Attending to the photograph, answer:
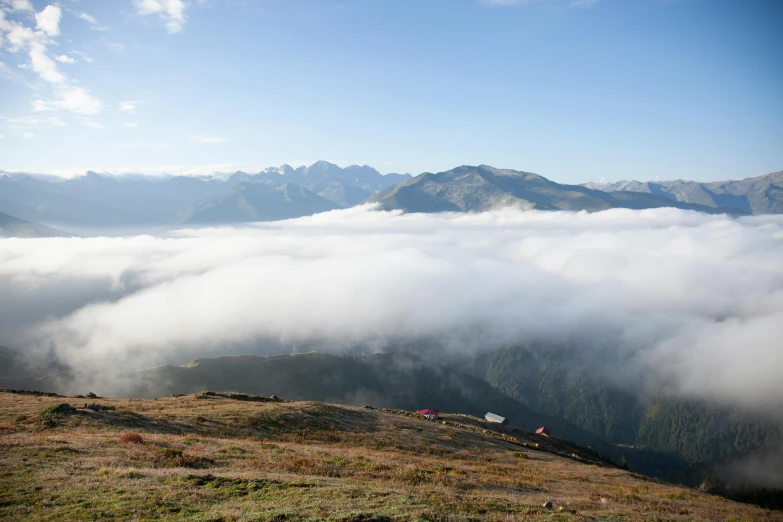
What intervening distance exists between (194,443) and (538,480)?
30425mm

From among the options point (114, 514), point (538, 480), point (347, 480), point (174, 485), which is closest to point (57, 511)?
point (114, 514)

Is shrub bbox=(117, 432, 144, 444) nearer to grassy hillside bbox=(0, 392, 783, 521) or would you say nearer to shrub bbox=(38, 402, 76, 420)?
grassy hillside bbox=(0, 392, 783, 521)

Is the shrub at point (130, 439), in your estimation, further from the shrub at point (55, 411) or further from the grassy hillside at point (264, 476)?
the shrub at point (55, 411)

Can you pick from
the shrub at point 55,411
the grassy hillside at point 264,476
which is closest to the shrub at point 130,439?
the grassy hillside at point 264,476

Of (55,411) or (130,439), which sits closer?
(130,439)

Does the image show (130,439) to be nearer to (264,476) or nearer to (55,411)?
(55,411)

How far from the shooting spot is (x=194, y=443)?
123 feet

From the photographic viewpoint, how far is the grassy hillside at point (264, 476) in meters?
20.6

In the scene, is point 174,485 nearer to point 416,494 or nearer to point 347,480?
point 347,480

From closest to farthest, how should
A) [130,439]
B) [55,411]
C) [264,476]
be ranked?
[264,476] → [130,439] → [55,411]

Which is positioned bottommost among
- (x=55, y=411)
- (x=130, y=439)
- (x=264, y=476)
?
(x=55, y=411)

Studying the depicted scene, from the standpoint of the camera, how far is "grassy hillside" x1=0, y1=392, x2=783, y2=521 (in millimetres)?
20578

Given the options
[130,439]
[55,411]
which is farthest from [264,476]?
[55,411]

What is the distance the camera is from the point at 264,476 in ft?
86.4
